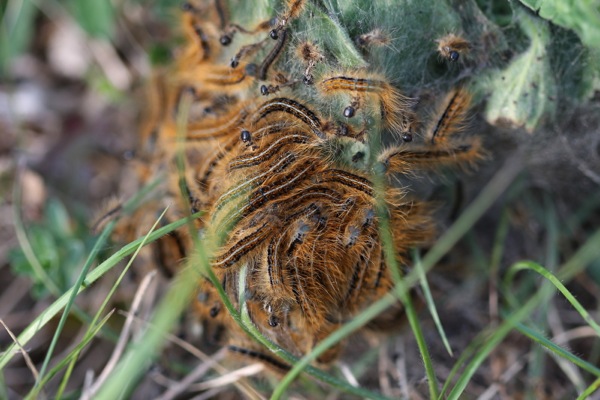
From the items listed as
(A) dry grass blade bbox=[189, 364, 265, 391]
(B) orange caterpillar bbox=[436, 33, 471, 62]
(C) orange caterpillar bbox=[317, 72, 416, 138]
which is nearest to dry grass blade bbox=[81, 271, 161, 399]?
(A) dry grass blade bbox=[189, 364, 265, 391]

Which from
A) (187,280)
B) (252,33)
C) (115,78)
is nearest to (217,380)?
(187,280)

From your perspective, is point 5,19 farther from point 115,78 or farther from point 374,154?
point 374,154

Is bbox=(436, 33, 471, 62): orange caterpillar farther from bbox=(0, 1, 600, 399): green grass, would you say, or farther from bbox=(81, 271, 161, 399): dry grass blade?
bbox=(81, 271, 161, 399): dry grass blade

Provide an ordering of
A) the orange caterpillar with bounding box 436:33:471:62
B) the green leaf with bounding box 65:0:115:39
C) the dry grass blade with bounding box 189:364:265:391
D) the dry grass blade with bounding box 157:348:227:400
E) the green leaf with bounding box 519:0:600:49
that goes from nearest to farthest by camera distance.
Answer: the green leaf with bounding box 519:0:600:49 → the orange caterpillar with bounding box 436:33:471:62 → the dry grass blade with bounding box 189:364:265:391 → the dry grass blade with bounding box 157:348:227:400 → the green leaf with bounding box 65:0:115:39

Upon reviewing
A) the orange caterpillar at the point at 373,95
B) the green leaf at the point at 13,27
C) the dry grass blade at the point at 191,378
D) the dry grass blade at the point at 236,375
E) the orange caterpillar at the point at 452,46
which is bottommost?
the dry grass blade at the point at 191,378

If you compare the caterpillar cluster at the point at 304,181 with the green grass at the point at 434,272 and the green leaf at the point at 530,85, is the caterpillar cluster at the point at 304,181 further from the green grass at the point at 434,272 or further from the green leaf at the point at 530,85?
the green leaf at the point at 530,85

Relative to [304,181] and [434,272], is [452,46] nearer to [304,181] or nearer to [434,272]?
[304,181]

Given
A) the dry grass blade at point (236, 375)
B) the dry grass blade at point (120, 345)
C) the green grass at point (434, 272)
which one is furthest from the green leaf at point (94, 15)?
the dry grass blade at point (236, 375)
